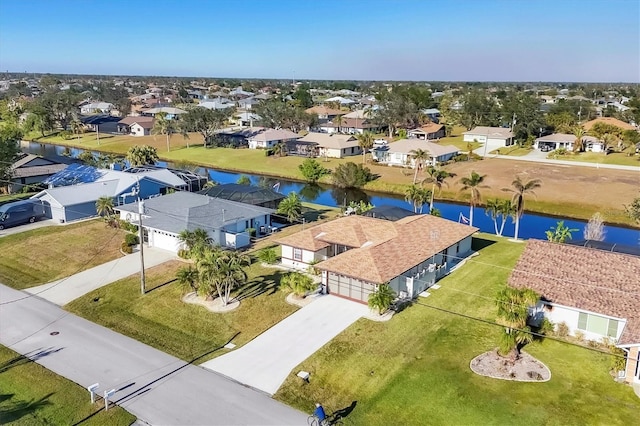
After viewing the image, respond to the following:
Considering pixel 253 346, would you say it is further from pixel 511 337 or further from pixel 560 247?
pixel 560 247

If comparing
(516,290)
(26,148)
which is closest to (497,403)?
(516,290)

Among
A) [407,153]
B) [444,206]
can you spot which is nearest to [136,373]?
[444,206]

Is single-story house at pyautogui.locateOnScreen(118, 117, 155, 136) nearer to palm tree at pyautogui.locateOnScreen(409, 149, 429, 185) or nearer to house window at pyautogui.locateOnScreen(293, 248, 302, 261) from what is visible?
palm tree at pyautogui.locateOnScreen(409, 149, 429, 185)

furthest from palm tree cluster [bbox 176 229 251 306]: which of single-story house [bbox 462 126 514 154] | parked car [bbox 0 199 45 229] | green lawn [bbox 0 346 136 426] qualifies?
single-story house [bbox 462 126 514 154]

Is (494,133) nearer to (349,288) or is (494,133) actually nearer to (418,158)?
(418,158)

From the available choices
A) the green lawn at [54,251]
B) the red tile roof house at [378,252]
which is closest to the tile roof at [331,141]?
the green lawn at [54,251]

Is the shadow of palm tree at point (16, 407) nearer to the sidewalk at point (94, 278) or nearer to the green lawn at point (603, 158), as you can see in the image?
the sidewalk at point (94, 278)

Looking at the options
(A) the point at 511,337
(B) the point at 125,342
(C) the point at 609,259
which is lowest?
(B) the point at 125,342
